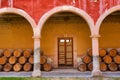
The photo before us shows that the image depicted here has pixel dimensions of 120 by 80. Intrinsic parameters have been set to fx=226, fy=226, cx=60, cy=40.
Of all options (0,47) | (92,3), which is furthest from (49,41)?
(92,3)

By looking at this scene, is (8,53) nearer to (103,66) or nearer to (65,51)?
(65,51)

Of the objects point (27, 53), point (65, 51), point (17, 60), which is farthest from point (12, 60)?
point (65, 51)

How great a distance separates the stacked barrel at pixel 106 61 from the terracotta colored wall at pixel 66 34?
1184mm

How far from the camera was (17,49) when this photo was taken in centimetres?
1357

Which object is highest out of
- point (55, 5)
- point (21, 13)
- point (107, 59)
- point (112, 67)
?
point (55, 5)

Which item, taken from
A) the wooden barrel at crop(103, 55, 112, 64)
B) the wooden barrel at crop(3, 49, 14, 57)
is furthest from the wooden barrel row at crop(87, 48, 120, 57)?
the wooden barrel at crop(3, 49, 14, 57)

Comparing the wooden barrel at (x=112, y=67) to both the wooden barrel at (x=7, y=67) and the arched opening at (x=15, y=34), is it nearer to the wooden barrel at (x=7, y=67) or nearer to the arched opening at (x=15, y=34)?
the arched opening at (x=15, y=34)

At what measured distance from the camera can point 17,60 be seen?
1302cm

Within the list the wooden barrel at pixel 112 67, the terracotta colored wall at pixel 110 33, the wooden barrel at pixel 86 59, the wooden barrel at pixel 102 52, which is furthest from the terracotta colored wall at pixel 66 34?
the wooden barrel at pixel 112 67

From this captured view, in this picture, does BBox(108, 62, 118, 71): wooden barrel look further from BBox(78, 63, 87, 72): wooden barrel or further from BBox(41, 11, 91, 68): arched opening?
BBox(41, 11, 91, 68): arched opening

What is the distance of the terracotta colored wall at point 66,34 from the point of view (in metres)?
14.2

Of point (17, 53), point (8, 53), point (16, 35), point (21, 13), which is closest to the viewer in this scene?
point (21, 13)

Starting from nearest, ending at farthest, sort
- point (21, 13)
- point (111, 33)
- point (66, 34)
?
point (21, 13) → point (111, 33) → point (66, 34)

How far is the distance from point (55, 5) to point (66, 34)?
3019 millimetres
